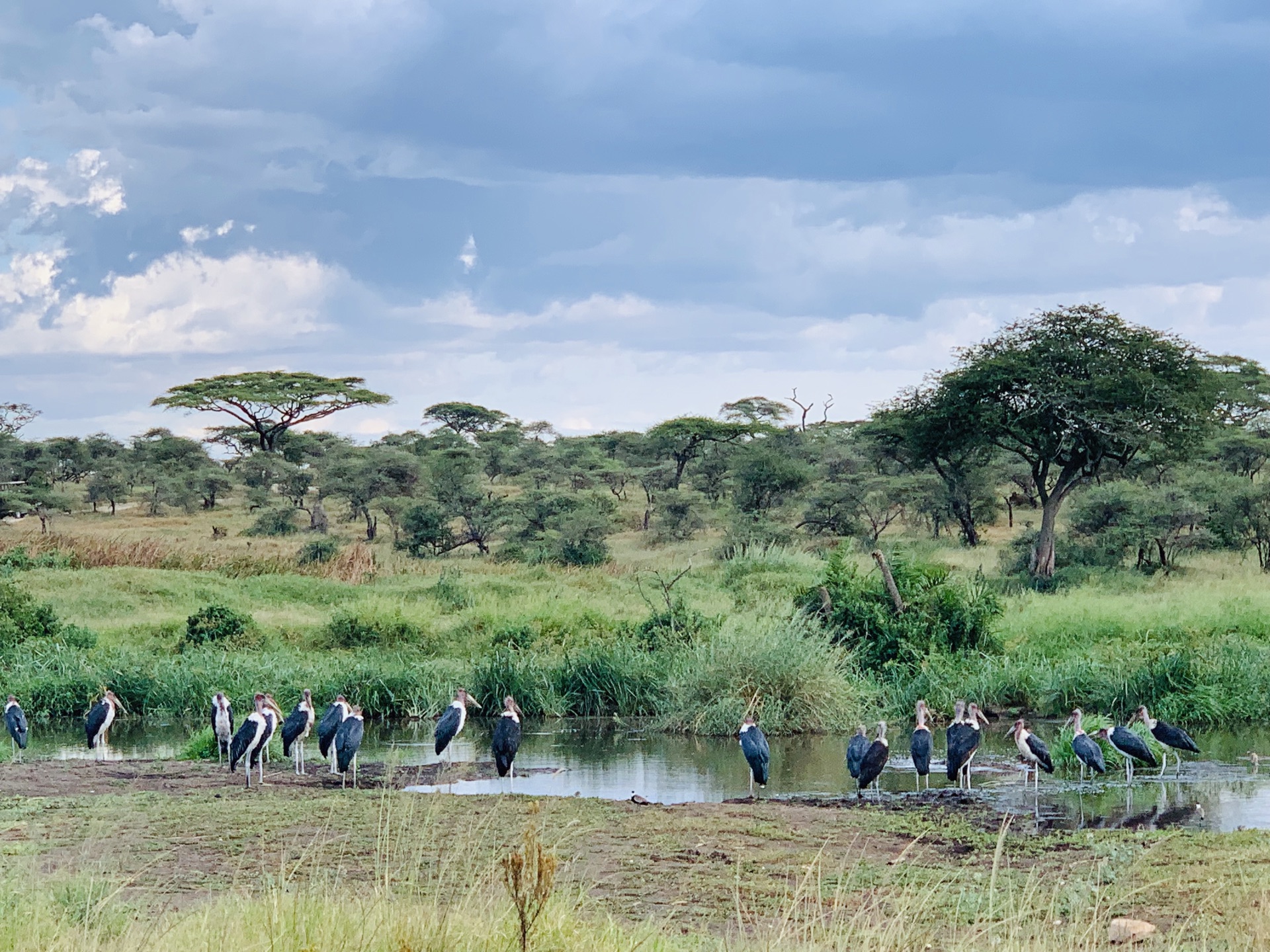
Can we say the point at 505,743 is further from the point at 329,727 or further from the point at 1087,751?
the point at 1087,751

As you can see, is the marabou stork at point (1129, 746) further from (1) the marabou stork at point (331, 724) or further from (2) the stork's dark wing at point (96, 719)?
(2) the stork's dark wing at point (96, 719)

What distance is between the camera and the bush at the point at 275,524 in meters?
44.1

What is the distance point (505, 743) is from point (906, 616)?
722cm

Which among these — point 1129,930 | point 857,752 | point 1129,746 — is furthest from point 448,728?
point 1129,930

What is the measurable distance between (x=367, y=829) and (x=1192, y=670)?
31.9 ft

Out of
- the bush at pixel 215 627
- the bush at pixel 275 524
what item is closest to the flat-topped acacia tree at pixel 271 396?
the bush at pixel 275 524

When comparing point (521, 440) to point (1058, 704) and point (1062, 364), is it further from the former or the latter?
point (1058, 704)

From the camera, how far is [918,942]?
5.34 meters

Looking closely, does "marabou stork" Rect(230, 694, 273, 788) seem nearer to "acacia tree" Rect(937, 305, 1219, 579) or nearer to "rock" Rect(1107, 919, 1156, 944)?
"rock" Rect(1107, 919, 1156, 944)

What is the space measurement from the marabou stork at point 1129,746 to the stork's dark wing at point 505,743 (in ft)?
15.9

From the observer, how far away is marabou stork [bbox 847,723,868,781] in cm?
1083

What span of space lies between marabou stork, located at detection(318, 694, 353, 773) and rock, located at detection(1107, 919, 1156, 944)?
7.03m

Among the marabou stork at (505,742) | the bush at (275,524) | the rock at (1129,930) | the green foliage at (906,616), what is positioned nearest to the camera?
the rock at (1129,930)

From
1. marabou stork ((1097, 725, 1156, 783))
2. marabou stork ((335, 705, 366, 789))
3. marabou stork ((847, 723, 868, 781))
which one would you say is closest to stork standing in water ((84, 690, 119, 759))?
marabou stork ((335, 705, 366, 789))
